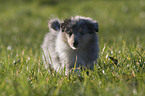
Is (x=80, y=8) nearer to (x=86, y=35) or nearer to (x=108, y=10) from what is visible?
(x=108, y=10)

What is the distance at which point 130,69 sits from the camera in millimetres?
3479

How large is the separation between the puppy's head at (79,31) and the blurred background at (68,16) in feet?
11.8

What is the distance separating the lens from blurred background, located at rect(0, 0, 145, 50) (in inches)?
345

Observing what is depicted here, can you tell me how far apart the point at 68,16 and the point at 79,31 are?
255 inches

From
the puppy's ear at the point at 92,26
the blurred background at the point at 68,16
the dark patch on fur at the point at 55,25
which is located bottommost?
the blurred background at the point at 68,16

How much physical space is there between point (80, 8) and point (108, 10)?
1.51 metres

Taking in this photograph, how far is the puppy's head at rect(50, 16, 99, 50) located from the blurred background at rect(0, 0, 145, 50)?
360 centimetres

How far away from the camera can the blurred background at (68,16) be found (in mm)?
8773

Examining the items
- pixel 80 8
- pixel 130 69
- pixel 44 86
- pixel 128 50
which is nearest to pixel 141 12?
pixel 80 8

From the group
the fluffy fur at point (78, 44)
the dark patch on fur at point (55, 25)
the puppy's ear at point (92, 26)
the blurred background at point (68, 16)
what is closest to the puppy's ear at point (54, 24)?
the dark patch on fur at point (55, 25)

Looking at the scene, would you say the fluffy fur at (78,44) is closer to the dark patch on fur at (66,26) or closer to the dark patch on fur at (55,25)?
the dark patch on fur at (66,26)

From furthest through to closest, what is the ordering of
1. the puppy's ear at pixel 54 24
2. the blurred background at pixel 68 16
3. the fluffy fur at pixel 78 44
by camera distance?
the blurred background at pixel 68 16, the puppy's ear at pixel 54 24, the fluffy fur at pixel 78 44

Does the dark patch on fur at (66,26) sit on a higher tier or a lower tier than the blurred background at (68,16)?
higher

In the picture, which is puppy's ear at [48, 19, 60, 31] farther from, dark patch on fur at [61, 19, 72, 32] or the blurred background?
the blurred background
